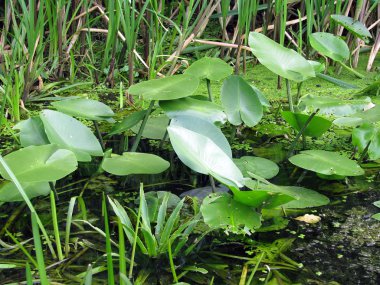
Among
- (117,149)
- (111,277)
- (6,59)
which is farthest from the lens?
(6,59)

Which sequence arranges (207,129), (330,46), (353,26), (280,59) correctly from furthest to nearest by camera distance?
(353,26) < (330,46) < (280,59) < (207,129)

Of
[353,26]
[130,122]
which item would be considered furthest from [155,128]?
[353,26]

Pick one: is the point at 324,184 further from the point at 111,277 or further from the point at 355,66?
Answer: the point at 355,66

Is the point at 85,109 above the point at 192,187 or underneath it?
above

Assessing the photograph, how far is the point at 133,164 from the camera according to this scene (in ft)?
4.50

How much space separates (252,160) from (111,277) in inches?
26.7

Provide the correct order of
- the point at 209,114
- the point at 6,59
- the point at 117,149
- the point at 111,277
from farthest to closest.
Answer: the point at 6,59 < the point at 117,149 < the point at 209,114 < the point at 111,277

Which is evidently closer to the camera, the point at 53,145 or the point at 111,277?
the point at 111,277

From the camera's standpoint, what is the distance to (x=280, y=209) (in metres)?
1.34

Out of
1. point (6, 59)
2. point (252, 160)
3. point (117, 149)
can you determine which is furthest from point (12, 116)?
point (252, 160)

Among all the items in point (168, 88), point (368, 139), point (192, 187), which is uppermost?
point (168, 88)

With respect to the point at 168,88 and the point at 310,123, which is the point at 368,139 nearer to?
the point at 310,123

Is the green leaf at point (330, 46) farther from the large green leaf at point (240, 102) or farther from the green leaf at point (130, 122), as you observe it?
the green leaf at point (130, 122)

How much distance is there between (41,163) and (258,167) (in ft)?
1.63
